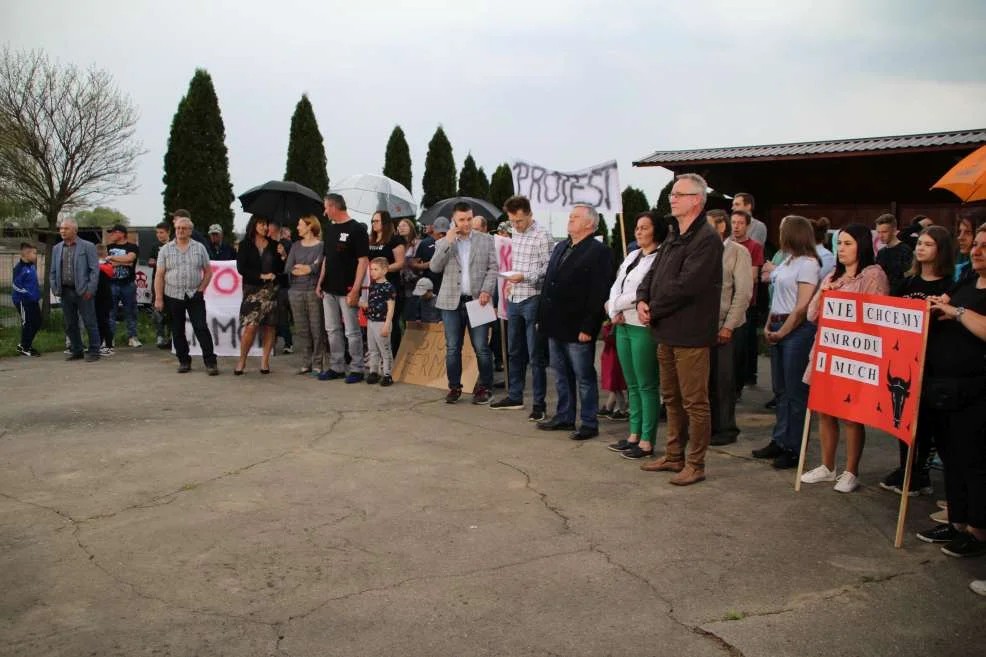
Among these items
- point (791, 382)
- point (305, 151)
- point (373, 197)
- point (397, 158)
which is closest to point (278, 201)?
point (373, 197)

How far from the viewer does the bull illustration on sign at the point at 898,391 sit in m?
5.25

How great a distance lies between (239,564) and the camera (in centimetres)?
474

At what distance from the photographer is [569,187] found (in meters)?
9.95

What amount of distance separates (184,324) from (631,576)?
8636mm

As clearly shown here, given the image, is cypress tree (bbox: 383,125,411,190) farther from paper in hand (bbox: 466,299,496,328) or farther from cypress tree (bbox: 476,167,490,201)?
paper in hand (bbox: 466,299,496,328)

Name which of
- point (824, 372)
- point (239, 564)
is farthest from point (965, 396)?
point (239, 564)

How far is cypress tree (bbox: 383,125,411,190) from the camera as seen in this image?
1272 inches

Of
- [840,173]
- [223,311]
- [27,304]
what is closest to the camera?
[223,311]

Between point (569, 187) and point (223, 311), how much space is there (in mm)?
5274

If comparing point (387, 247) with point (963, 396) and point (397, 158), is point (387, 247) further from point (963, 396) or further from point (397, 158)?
point (397, 158)

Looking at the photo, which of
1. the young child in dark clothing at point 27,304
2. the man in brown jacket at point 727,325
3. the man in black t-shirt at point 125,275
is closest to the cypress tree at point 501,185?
the man in black t-shirt at point 125,275

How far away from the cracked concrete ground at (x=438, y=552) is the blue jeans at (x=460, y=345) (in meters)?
1.60

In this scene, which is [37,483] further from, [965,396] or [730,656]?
[965,396]

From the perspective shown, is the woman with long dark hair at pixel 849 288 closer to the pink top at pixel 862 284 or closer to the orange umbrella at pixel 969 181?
the pink top at pixel 862 284
